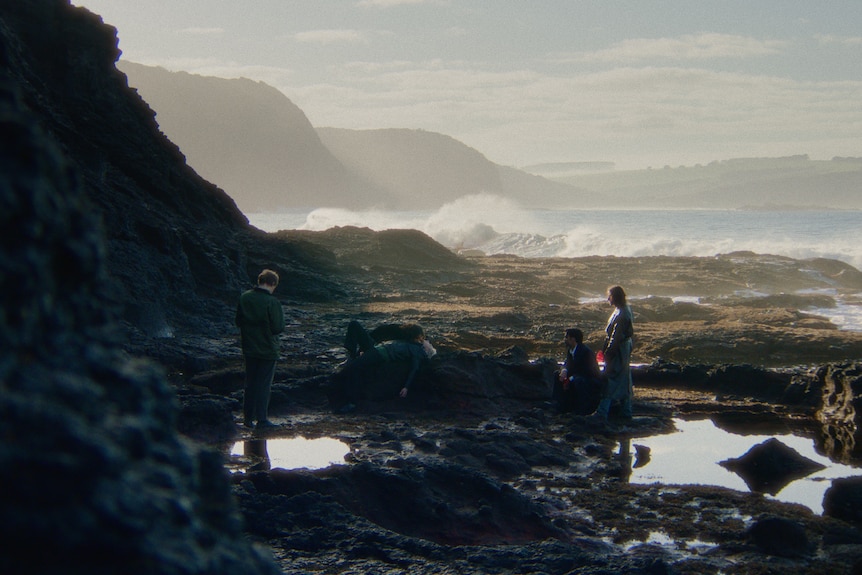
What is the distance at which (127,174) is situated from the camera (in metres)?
16.3

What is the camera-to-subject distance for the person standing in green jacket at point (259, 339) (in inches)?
347

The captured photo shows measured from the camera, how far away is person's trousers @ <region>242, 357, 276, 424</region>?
9047 mm

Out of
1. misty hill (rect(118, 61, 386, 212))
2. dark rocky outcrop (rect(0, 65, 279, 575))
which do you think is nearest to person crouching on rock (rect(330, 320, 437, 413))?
dark rocky outcrop (rect(0, 65, 279, 575))

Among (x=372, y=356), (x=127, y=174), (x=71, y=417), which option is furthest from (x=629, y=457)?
(x=127, y=174)

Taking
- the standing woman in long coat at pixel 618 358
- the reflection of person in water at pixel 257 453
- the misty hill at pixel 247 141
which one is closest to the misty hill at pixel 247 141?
the misty hill at pixel 247 141

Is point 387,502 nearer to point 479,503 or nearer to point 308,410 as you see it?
point 479,503

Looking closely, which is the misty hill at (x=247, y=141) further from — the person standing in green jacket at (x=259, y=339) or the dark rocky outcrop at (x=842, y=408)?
the person standing in green jacket at (x=259, y=339)

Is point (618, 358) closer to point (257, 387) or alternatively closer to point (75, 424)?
point (257, 387)

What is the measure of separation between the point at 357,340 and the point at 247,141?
180306 mm

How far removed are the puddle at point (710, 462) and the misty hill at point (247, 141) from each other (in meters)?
169

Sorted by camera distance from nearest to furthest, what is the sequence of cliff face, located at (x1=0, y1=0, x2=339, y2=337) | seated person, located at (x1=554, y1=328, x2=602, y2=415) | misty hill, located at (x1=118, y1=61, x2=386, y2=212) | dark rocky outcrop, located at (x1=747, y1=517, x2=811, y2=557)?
dark rocky outcrop, located at (x1=747, y1=517, x2=811, y2=557)
seated person, located at (x1=554, y1=328, x2=602, y2=415)
cliff face, located at (x1=0, y1=0, x2=339, y2=337)
misty hill, located at (x1=118, y1=61, x2=386, y2=212)

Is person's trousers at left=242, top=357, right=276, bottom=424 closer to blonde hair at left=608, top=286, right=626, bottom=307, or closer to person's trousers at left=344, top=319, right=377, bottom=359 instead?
person's trousers at left=344, top=319, right=377, bottom=359

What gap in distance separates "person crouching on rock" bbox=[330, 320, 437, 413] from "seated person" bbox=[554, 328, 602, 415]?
1662mm

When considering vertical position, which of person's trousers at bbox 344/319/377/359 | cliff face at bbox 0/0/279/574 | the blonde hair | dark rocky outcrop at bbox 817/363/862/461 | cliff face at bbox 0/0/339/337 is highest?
cliff face at bbox 0/0/339/337
